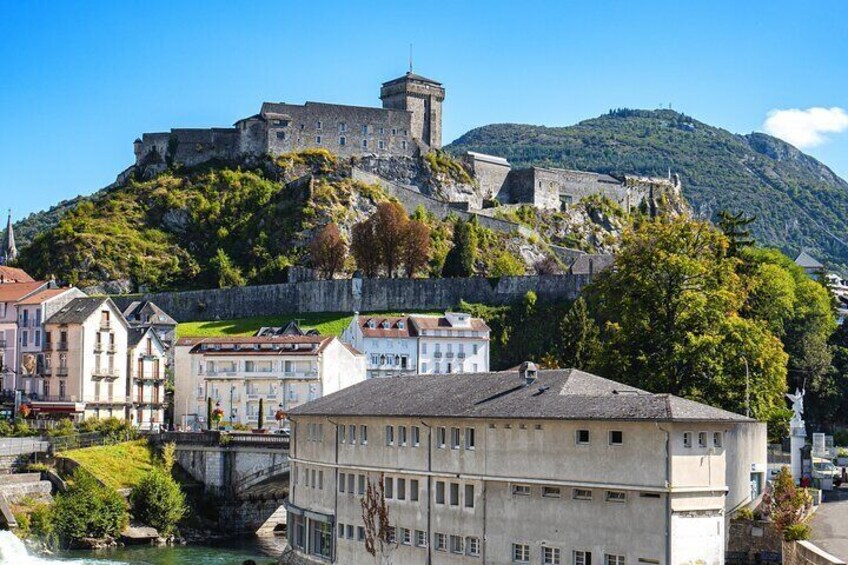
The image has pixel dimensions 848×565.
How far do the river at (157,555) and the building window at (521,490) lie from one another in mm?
20437

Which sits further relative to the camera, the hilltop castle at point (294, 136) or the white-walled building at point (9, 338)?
the hilltop castle at point (294, 136)

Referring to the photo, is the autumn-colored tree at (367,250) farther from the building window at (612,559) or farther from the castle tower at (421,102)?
the building window at (612,559)

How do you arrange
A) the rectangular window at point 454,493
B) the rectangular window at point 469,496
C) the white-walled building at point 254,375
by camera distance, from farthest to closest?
the white-walled building at point 254,375, the rectangular window at point 454,493, the rectangular window at point 469,496

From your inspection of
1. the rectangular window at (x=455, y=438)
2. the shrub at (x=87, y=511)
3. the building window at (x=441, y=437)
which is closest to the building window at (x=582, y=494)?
the rectangular window at (x=455, y=438)

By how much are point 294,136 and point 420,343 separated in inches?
2167

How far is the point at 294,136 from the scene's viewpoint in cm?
15362

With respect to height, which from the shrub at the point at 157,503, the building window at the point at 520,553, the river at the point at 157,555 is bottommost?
the river at the point at 157,555

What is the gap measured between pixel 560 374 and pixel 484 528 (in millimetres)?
6226

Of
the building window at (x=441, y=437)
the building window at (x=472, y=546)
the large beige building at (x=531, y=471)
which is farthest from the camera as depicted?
the building window at (x=441, y=437)

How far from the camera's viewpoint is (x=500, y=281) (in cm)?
11981

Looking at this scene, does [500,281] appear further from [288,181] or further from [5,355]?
[5,355]

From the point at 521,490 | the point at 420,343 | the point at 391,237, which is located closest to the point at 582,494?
the point at 521,490

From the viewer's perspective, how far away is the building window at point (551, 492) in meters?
41.6

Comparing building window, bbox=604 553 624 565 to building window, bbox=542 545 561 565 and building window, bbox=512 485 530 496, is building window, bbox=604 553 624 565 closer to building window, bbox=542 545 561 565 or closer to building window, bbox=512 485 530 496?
building window, bbox=542 545 561 565
